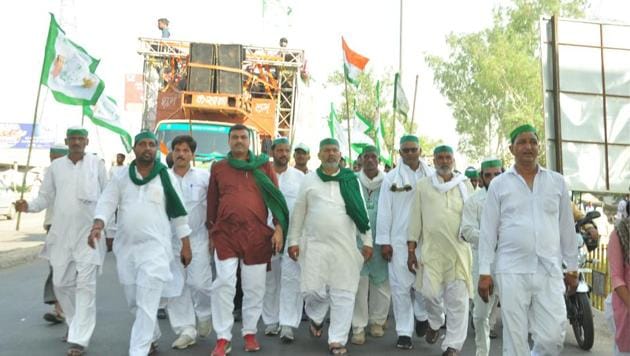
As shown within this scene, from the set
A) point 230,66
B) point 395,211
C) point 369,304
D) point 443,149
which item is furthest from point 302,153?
point 230,66

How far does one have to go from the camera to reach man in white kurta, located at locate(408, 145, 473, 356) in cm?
586

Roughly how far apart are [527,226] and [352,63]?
8.69 meters

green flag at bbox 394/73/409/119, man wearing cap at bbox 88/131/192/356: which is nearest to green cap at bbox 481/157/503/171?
man wearing cap at bbox 88/131/192/356

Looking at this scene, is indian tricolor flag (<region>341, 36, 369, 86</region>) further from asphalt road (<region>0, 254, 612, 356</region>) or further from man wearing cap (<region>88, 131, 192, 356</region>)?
man wearing cap (<region>88, 131, 192, 356</region>)

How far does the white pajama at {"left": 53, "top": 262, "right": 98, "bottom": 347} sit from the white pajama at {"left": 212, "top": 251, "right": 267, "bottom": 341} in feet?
3.32

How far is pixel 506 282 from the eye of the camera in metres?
4.38

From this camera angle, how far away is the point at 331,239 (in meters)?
6.05

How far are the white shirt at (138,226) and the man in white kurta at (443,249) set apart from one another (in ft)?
7.25

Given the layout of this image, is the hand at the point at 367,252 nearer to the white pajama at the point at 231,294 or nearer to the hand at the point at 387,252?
the hand at the point at 387,252

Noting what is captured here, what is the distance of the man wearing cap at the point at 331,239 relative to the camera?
5.98 metres

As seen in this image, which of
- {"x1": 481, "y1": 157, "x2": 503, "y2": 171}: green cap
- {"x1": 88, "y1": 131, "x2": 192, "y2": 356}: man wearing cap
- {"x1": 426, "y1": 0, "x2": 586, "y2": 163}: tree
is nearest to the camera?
{"x1": 88, "y1": 131, "x2": 192, "y2": 356}: man wearing cap

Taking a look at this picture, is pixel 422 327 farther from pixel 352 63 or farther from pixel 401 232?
pixel 352 63

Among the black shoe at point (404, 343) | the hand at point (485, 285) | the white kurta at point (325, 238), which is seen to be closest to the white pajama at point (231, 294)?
the white kurta at point (325, 238)

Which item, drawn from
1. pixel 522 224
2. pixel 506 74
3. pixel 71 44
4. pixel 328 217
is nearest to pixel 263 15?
pixel 71 44
